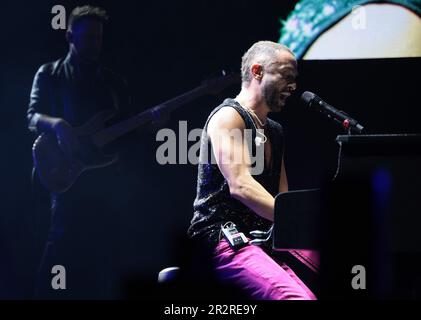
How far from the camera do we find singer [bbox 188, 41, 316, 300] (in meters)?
2.60

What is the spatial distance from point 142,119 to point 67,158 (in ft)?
1.69

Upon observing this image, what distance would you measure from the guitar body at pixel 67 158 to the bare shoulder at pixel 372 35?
1311 millimetres

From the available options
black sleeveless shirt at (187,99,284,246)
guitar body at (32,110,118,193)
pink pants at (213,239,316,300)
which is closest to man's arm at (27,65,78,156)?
guitar body at (32,110,118,193)

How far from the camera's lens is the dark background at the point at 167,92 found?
12.6ft

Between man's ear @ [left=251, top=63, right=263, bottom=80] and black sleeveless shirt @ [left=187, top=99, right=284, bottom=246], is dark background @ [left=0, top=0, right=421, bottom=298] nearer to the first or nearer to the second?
man's ear @ [left=251, top=63, right=263, bottom=80]

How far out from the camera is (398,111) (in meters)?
3.79

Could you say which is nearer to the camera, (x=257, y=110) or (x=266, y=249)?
(x=266, y=249)

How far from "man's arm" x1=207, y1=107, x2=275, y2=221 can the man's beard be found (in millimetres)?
201

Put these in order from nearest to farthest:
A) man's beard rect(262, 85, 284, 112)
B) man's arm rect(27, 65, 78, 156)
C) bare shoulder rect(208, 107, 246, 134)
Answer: bare shoulder rect(208, 107, 246, 134)
man's beard rect(262, 85, 284, 112)
man's arm rect(27, 65, 78, 156)

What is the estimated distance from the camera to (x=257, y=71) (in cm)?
295

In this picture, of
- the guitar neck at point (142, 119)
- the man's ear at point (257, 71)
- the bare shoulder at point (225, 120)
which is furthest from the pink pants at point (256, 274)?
the guitar neck at point (142, 119)

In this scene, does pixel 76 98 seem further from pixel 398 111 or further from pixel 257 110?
pixel 398 111
